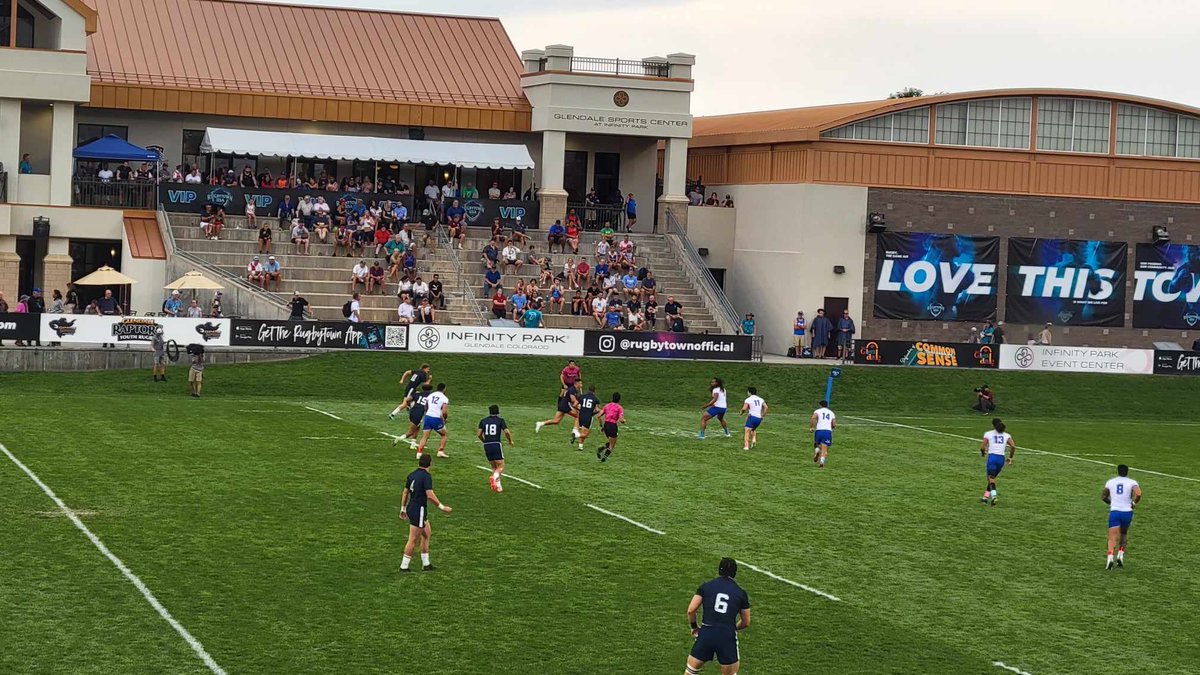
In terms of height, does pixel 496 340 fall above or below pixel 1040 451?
above

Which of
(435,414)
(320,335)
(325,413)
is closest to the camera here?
(435,414)

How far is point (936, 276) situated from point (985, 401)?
9407 millimetres

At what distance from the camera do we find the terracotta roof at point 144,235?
171ft

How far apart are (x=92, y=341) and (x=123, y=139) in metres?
15.1

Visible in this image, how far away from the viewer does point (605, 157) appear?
63781mm

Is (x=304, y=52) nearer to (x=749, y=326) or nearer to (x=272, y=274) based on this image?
(x=272, y=274)

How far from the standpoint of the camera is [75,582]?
20.7 m

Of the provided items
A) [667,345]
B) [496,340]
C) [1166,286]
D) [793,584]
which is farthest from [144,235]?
[793,584]

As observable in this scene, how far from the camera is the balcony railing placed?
181 ft

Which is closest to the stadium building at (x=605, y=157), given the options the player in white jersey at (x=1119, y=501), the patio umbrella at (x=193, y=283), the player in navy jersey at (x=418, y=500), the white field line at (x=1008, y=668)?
the patio umbrella at (x=193, y=283)

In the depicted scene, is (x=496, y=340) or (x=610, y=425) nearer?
(x=610, y=425)

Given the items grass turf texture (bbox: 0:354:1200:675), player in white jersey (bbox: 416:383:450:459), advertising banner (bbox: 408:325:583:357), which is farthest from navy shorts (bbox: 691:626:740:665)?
advertising banner (bbox: 408:325:583:357)

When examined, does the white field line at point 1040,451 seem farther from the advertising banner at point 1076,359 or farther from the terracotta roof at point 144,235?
the terracotta roof at point 144,235

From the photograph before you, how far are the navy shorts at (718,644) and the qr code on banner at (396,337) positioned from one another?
32856 millimetres
